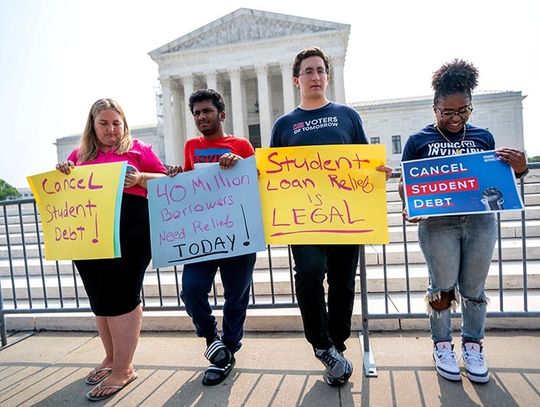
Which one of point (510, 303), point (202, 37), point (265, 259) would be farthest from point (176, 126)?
point (510, 303)

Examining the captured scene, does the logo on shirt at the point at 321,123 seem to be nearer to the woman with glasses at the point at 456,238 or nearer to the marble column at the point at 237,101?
the woman with glasses at the point at 456,238

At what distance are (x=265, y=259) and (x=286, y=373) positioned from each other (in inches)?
100

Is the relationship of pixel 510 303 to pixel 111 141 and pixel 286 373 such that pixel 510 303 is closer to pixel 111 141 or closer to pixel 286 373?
pixel 286 373

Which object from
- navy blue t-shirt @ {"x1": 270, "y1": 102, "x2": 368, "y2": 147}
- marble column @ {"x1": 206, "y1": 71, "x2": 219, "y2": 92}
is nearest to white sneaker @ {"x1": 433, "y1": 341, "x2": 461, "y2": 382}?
navy blue t-shirt @ {"x1": 270, "y1": 102, "x2": 368, "y2": 147}

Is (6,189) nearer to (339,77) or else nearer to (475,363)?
(339,77)

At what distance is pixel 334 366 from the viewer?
2.40 m

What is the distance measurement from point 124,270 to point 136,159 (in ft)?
2.78

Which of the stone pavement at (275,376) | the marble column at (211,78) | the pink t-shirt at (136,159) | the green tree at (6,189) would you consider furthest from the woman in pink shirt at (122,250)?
the green tree at (6,189)

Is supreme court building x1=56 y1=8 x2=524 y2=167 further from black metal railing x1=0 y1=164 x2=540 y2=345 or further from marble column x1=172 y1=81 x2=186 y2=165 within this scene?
black metal railing x1=0 y1=164 x2=540 y2=345

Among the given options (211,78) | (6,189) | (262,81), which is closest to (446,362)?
(262,81)

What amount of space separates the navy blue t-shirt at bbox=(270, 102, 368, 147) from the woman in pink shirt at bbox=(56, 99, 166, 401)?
107 cm

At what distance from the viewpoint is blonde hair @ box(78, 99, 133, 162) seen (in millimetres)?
2545

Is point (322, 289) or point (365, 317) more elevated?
point (322, 289)

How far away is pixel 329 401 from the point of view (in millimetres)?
2297
